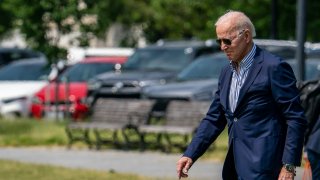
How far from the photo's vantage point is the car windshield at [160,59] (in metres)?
24.6

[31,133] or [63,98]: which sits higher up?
[31,133]

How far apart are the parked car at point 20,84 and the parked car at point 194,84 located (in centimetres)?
329

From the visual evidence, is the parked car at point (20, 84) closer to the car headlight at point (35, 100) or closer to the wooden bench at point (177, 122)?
the car headlight at point (35, 100)

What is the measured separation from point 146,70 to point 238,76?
56.8ft

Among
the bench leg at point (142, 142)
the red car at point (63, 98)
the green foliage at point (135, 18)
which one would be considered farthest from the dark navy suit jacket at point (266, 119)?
the red car at point (63, 98)

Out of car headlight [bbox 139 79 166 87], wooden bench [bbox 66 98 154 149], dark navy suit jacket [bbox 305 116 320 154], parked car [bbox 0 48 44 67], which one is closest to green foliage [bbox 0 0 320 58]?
parked car [bbox 0 48 44 67]

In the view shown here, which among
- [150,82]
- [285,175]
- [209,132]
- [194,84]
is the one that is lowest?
[150,82]

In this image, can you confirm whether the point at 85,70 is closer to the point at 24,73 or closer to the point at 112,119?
the point at 24,73

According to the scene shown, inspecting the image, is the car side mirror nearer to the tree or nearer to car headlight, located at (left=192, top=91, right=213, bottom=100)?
the tree

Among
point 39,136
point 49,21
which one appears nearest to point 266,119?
point 39,136

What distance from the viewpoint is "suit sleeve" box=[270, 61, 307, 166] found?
6859mm

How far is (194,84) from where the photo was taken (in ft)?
70.1

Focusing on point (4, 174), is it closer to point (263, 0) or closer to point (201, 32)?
point (263, 0)

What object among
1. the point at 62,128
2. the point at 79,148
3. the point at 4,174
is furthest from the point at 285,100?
the point at 62,128
